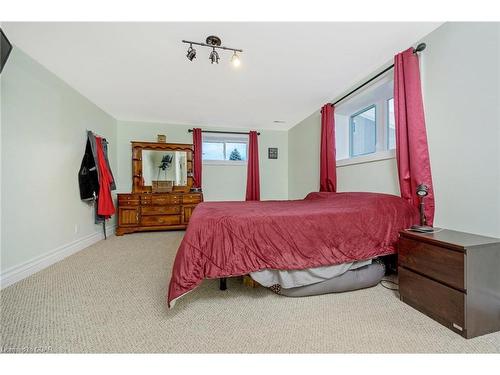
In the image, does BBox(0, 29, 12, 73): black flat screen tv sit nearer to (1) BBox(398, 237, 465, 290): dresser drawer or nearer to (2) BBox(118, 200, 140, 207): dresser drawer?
(2) BBox(118, 200, 140, 207): dresser drawer

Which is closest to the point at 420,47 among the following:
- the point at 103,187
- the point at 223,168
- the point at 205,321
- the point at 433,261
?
the point at 433,261

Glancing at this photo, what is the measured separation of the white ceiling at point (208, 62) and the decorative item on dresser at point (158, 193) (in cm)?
97

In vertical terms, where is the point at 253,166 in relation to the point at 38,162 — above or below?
above

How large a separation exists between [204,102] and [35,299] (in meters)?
2.90

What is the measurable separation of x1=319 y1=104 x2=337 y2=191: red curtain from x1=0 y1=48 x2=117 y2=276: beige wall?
3.40m

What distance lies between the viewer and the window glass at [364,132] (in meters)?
2.74

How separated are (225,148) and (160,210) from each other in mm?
1904

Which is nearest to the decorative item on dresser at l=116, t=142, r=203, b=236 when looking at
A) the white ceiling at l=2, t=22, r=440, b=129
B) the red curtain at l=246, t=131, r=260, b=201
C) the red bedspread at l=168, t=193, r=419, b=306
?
the white ceiling at l=2, t=22, r=440, b=129

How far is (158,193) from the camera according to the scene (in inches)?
156

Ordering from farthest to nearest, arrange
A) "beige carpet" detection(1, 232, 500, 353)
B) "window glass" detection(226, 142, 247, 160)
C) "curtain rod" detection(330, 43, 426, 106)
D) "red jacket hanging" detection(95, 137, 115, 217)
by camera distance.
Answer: "window glass" detection(226, 142, 247, 160), "red jacket hanging" detection(95, 137, 115, 217), "curtain rod" detection(330, 43, 426, 106), "beige carpet" detection(1, 232, 500, 353)

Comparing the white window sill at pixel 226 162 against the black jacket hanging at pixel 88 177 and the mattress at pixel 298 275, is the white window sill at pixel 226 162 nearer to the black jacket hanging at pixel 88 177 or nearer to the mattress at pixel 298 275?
the black jacket hanging at pixel 88 177

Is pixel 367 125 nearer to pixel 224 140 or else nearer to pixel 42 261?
pixel 224 140

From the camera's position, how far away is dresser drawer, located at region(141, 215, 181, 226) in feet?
12.5

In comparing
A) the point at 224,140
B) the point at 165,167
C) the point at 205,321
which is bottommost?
the point at 205,321
